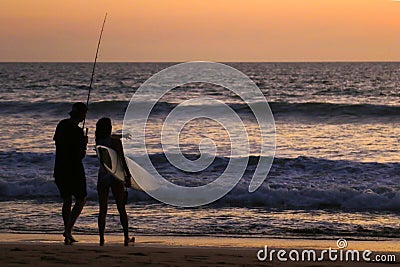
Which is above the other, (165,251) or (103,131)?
(103,131)

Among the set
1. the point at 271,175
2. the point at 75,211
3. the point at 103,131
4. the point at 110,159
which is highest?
the point at 103,131

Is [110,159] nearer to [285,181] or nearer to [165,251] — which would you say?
[165,251]

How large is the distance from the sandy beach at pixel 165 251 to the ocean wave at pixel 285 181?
3.10 m

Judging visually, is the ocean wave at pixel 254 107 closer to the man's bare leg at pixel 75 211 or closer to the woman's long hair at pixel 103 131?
the man's bare leg at pixel 75 211

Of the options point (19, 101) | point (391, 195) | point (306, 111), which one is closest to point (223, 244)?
point (391, 195)

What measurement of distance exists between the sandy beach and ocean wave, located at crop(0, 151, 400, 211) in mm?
3102

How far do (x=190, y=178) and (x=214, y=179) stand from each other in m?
0.48

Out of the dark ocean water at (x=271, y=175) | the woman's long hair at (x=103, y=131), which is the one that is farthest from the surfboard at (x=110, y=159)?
the dark ocean water at (x=271, y=175)

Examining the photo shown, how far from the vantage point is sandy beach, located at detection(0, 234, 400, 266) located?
255 inches

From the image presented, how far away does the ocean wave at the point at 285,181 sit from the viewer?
12164 millimetres

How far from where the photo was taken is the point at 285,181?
13891 mm

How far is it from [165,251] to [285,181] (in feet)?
22.6

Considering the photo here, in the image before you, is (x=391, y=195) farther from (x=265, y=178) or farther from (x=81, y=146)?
(x=81, y=146)

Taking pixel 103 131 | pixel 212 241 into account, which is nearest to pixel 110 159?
pixel 103 131
